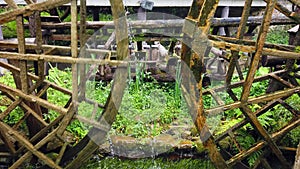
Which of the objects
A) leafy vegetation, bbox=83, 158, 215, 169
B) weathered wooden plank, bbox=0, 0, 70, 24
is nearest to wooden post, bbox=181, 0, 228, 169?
leafy vegetation, bbox=83, 158, 215, 169

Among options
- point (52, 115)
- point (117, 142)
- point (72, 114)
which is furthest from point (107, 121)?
point (52, 115)

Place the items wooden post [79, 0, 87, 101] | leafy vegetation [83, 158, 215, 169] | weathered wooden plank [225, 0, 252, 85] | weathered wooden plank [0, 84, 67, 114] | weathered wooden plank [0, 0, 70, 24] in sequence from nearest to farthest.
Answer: weathered wooden plank [0, 0, 70, 24] < weathered wooden plank [0, 84, 67, 114] < wooden post [79, 0, 87, 101] < weathered wooden plank [225, 0, 252, 85] < leafy vegetation [83, 158, 215, 169]

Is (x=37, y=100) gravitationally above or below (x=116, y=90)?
below

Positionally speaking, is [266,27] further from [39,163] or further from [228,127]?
[39,163]

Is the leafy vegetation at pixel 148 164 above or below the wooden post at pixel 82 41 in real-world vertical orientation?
below

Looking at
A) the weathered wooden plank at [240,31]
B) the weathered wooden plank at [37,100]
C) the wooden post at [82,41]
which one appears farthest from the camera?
the weathered wooden plank at [240,31]

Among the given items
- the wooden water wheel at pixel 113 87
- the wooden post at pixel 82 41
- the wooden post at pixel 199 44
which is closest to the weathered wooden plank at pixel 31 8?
the wooden water wheel at pixel 113 87

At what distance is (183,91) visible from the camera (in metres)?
2.66

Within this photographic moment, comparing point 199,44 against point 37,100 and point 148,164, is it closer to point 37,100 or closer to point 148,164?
point 37,100

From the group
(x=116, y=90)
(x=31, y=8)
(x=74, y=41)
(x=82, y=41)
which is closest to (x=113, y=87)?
(x=116, y=90)

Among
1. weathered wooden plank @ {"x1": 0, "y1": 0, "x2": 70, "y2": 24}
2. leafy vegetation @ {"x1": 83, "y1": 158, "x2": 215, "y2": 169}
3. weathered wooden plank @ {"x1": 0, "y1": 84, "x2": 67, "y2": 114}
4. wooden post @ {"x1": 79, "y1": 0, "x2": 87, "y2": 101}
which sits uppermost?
weathered wooden plank @ {"x1": 0, "y1": 0, "x2": 70, "y2": 24}

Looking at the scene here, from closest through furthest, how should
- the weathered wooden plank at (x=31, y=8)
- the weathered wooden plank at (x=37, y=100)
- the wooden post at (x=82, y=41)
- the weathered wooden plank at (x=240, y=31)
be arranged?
the weathered wooden plank at (x=31, y=8) < the weathered wooden plank at (x=37, y=100) < the wooden post at (x=82, y=41) < the weathered wooden plank at (x=240, y=31)

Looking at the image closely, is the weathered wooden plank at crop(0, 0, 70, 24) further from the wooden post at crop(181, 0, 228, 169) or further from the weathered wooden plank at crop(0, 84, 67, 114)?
the wooden post at crop(181, 0, 228, 169)

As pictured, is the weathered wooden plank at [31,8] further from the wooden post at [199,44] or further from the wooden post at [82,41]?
the wooden post at [199,44]
